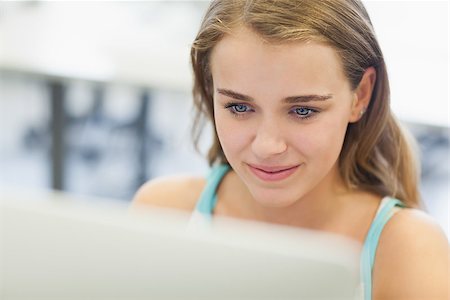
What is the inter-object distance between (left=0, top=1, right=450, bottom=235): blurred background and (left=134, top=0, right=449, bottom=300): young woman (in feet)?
3.16

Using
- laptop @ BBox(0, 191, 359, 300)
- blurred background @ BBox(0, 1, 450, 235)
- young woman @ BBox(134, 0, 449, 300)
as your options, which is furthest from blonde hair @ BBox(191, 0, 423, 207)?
blurred background @ BBox(0, 1, 450, 235)

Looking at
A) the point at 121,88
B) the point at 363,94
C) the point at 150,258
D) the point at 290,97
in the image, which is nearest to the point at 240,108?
the point at 290,97

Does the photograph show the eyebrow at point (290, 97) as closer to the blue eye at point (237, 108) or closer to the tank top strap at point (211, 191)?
the blue eye at point (237, 108)

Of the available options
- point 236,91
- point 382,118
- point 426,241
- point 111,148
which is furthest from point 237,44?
point 111,148

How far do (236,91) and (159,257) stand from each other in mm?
557

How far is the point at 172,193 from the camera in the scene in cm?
134

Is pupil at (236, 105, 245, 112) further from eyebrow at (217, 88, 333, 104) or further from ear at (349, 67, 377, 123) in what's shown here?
ear at (349, 67, 377, 123)

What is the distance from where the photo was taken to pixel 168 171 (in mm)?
3178

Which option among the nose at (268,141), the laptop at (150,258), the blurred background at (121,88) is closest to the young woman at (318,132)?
the nose at (268,141)

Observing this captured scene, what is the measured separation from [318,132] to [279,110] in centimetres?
8

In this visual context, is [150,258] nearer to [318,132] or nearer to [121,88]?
[318,132]

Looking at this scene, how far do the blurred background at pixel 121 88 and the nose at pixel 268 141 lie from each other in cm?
119

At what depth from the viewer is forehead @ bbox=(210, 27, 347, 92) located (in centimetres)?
94

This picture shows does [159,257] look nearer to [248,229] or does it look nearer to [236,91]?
[248,229]
